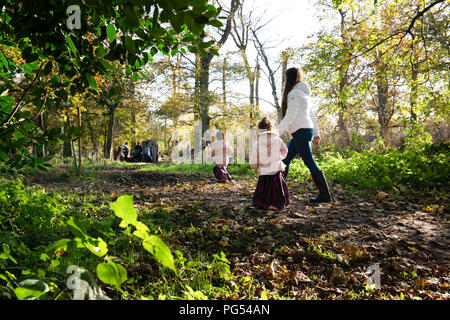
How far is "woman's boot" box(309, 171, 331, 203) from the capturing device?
14.4 ft

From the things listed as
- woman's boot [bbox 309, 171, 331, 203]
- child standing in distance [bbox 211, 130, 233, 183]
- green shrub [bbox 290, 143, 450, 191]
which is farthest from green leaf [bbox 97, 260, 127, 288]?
child standing in distance [bbox 211, 130, 233, 183]

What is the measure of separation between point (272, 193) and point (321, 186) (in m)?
1.00

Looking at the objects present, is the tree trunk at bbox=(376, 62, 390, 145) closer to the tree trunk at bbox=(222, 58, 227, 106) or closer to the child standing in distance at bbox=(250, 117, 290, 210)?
the child standing in distance at bbox=(250, 117, 290, 210)

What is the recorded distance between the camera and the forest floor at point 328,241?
2010 mm

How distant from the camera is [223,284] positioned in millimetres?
1897

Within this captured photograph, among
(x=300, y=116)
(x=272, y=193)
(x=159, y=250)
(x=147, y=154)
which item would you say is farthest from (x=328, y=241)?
(x=147, y=154)

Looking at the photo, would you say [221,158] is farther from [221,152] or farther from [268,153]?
[268,153]

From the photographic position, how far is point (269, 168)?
13.6ft

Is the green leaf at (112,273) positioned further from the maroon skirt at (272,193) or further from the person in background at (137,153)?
the person in background at (137,153)

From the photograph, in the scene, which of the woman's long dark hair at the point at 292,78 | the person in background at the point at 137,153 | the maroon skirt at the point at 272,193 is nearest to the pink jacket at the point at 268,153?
the maroon skirt at the point at 272,193

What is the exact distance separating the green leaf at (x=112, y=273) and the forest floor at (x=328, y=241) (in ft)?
4.02

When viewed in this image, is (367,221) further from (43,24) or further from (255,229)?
(43,24)
